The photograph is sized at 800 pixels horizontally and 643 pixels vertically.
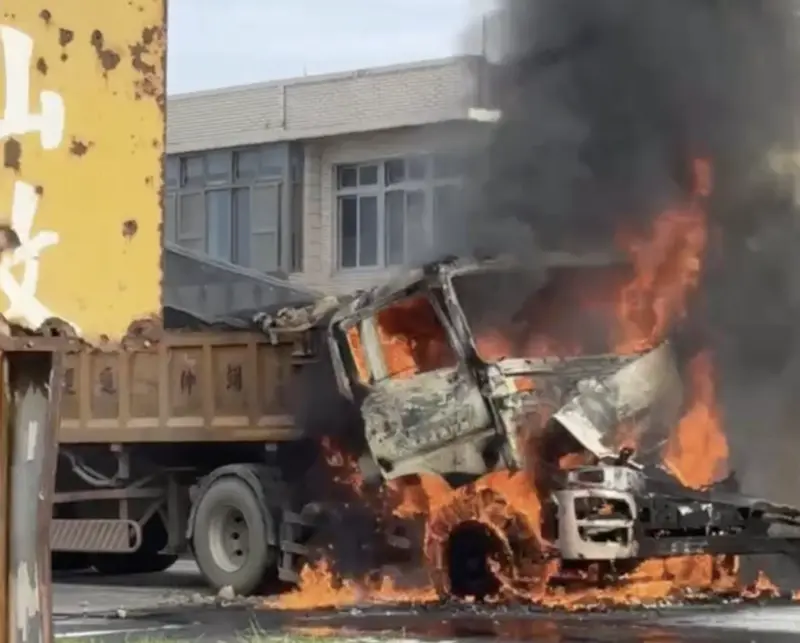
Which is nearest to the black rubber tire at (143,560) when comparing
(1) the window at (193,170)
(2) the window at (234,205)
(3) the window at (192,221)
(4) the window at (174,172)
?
(2) the window at (234,205)

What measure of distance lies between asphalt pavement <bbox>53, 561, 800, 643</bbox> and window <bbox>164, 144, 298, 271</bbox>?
50.5 feet

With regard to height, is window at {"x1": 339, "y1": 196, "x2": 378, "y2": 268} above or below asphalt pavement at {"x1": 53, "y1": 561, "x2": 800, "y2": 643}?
above

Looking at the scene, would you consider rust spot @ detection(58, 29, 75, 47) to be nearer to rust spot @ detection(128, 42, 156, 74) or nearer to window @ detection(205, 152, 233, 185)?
rust spot @ detection(128, 42, 156, 74)

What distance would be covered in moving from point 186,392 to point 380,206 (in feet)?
39.3

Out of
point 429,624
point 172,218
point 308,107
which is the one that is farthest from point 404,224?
point 429,624

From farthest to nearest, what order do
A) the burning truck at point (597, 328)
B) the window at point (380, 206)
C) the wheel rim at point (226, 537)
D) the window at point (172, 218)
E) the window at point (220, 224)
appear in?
the window at point (172, 218) < the window at point (220, 224) < the window at point (380, 206) < the wheel rim at point (226, 537) < the burning truck at point (597, 328)

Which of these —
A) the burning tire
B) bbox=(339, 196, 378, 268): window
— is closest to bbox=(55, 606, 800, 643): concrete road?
the burning tire

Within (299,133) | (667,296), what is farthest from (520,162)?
(299,133)

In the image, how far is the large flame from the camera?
11.7 metres

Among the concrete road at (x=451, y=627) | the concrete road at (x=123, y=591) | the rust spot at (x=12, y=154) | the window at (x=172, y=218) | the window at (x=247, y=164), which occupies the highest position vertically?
the window at (x=247, y=164)

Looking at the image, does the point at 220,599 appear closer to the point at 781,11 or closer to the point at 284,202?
the point at 781,11

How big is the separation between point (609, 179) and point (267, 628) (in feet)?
14.6

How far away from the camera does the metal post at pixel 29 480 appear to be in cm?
400

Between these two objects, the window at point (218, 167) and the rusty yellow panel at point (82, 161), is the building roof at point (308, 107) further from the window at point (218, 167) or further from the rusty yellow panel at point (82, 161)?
the rusty yellow panel at point (82, 161)
